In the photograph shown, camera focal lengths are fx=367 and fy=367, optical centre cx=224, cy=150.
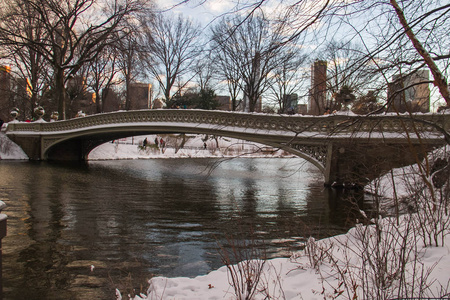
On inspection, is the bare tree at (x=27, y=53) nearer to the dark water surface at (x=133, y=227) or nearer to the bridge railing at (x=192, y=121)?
the bridge railing at (x=192, y=121)

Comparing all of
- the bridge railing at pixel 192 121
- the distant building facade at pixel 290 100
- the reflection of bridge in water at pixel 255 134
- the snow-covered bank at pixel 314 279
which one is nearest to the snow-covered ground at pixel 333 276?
the snow-covered bank at pixel 314 279

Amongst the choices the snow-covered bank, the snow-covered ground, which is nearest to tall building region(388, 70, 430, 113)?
the snow-covered ground

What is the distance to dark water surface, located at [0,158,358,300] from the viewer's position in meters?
4.48

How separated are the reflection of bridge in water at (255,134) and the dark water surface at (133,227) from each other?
1.19 m

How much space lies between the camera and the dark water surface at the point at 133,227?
4484 millimetres

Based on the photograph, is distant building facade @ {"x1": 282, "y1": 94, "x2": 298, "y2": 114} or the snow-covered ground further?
distant building facade @ {"x1": 282, "y1": 94, "x2": 298, "y2": 114}

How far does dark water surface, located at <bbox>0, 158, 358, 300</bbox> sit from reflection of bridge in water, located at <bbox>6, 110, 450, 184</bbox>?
1188mm

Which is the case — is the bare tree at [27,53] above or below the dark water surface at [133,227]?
above

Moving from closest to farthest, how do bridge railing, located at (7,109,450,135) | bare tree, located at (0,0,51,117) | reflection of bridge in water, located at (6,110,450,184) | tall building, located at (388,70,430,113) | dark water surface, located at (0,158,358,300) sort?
tall building, located at (388,70,430,113), dark water surface, located at (0,158,358,300), reflection of bridge in water, located at (6,110,450,184), bridge railing, located at (7,109,450,135), bare tree, located at (0,0,51,117)

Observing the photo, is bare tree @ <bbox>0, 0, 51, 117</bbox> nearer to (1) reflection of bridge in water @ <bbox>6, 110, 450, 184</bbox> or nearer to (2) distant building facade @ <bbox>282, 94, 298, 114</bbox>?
(1) reflection of bridge in water @ <bbox>6, 110, 450, 184</bbox>

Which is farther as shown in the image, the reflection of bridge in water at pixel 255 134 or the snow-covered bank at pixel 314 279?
the reflection of bridge in water at pixel 255 134

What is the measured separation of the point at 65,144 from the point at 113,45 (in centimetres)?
797

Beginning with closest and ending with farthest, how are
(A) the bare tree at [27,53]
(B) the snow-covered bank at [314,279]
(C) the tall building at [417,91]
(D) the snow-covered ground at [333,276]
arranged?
1. (D) the snow-covered ground at [333,276]
2. (B) the snow-covered bank at [314,279]
3. (C) the tall building at [417,91]
4. (A) the bare tree at [27,53]

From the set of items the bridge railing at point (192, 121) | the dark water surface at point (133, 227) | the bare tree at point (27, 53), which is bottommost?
the dark water surface at point (133, 227)
